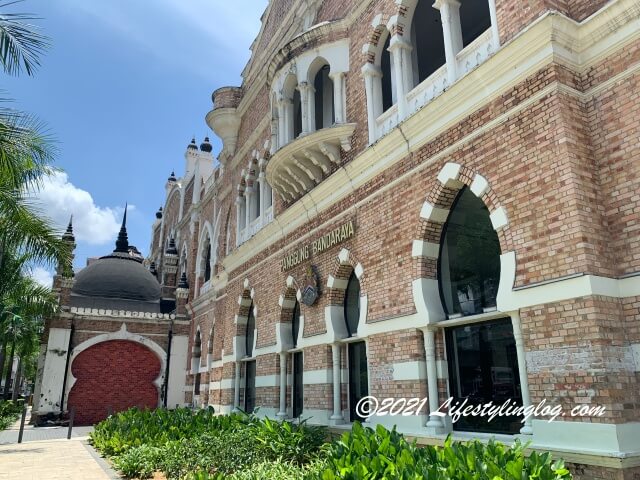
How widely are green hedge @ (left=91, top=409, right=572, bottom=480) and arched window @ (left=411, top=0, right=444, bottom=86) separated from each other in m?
7.36

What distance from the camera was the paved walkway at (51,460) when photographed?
35.5 feet

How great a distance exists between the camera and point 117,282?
32.3m

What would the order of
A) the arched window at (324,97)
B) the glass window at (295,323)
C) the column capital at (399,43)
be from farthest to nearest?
the glass window at (295,323) < the arched window at (324,97) < the column capital at (399,43)

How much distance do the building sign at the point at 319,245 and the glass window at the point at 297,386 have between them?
2.52 meters

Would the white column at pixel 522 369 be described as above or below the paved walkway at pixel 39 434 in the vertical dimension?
above

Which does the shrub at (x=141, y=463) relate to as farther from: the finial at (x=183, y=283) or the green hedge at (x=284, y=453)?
the finial at (x=183, y=283)

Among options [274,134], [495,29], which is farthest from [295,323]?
[495,29]

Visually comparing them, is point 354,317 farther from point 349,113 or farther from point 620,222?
point 620,222

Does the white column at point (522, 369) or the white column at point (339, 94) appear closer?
the white column at point (522, 369)

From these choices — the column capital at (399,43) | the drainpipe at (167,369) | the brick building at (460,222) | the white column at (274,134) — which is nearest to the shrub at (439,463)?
the brick building at (460,222)

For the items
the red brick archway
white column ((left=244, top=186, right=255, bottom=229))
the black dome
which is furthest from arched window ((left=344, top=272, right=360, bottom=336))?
the black dome

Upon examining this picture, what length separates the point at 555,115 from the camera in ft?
22.4

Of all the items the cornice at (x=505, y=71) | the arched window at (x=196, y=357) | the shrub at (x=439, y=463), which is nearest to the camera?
the shrub at (x=439, y=463)

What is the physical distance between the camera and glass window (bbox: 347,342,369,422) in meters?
10.9
